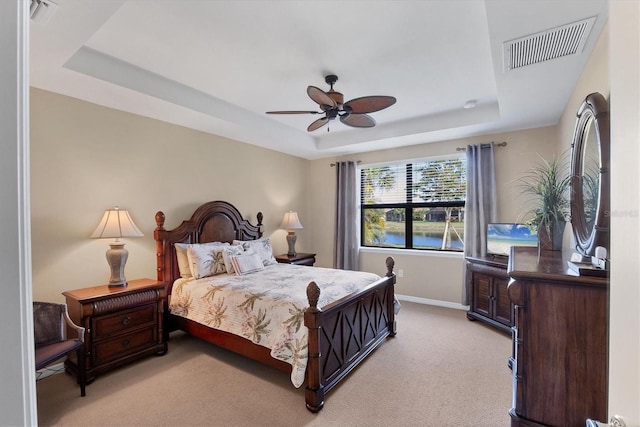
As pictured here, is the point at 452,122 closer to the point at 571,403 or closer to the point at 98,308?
the point at 571,403

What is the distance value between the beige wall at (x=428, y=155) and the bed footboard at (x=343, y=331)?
1.54 metres

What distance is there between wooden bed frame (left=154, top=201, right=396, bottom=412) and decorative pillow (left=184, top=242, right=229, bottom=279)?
10.9 inches

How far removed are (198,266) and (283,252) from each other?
2065 millimetres

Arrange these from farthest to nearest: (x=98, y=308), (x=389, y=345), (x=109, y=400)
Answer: (x=389, y=345), (x=98, y=308), (x=109, y=400)

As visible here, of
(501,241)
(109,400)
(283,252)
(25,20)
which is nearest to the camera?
(25,20)

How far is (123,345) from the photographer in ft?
8.93

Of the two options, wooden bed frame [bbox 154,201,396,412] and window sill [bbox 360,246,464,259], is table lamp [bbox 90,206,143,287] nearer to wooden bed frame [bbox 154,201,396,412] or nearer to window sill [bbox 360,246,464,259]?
wooden bed frame [bbox 154,201,396,412]

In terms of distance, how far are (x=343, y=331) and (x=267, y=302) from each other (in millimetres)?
700

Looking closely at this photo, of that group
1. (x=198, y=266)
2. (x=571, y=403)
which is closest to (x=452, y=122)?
(x=571, y=403)

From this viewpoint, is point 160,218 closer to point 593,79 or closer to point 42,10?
point 42,10

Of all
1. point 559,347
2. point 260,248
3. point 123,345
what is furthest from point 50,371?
point 559,347

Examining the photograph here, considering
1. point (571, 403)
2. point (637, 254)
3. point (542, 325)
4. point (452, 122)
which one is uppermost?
point (452, 122)

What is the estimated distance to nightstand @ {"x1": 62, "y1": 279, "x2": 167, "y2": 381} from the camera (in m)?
2.49

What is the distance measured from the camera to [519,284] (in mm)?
1621
